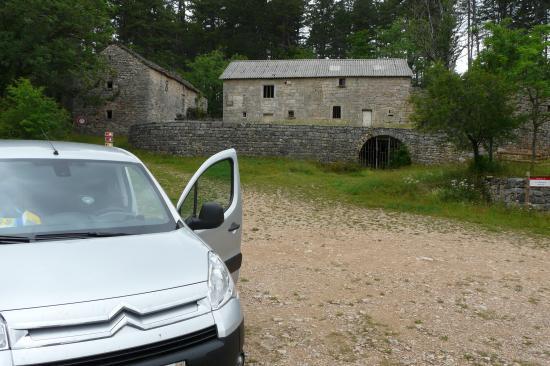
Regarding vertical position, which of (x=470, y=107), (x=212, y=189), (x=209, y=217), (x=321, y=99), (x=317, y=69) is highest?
(x=317, y=69)

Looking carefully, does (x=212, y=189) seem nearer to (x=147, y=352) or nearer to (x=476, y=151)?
(x=147, y=352)

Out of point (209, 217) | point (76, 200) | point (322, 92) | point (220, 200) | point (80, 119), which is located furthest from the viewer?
point (322, 92)

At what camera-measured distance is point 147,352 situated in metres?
2.28

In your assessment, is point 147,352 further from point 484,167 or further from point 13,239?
point 484,167

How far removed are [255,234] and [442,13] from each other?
4194cm

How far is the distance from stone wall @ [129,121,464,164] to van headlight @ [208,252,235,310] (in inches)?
887

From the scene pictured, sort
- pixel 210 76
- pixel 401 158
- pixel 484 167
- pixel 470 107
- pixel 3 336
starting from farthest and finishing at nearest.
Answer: pixel 210 76, pixel 401 158, pixel 484 167, pixel 470 107, pixel 3 336

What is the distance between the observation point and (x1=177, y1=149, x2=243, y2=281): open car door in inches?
160

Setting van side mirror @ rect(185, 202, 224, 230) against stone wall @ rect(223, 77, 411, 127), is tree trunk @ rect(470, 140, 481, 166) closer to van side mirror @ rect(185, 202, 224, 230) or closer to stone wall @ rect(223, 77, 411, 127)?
stone wall @ rect(223, 77, 411, 127)

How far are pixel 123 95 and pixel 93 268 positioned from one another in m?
33.0

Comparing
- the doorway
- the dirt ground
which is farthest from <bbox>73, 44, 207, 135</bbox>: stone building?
the dirt ground

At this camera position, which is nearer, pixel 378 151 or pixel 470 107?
pixel 470 107

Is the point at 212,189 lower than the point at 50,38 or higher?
lower

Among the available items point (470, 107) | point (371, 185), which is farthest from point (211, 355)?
point (470, 107)
